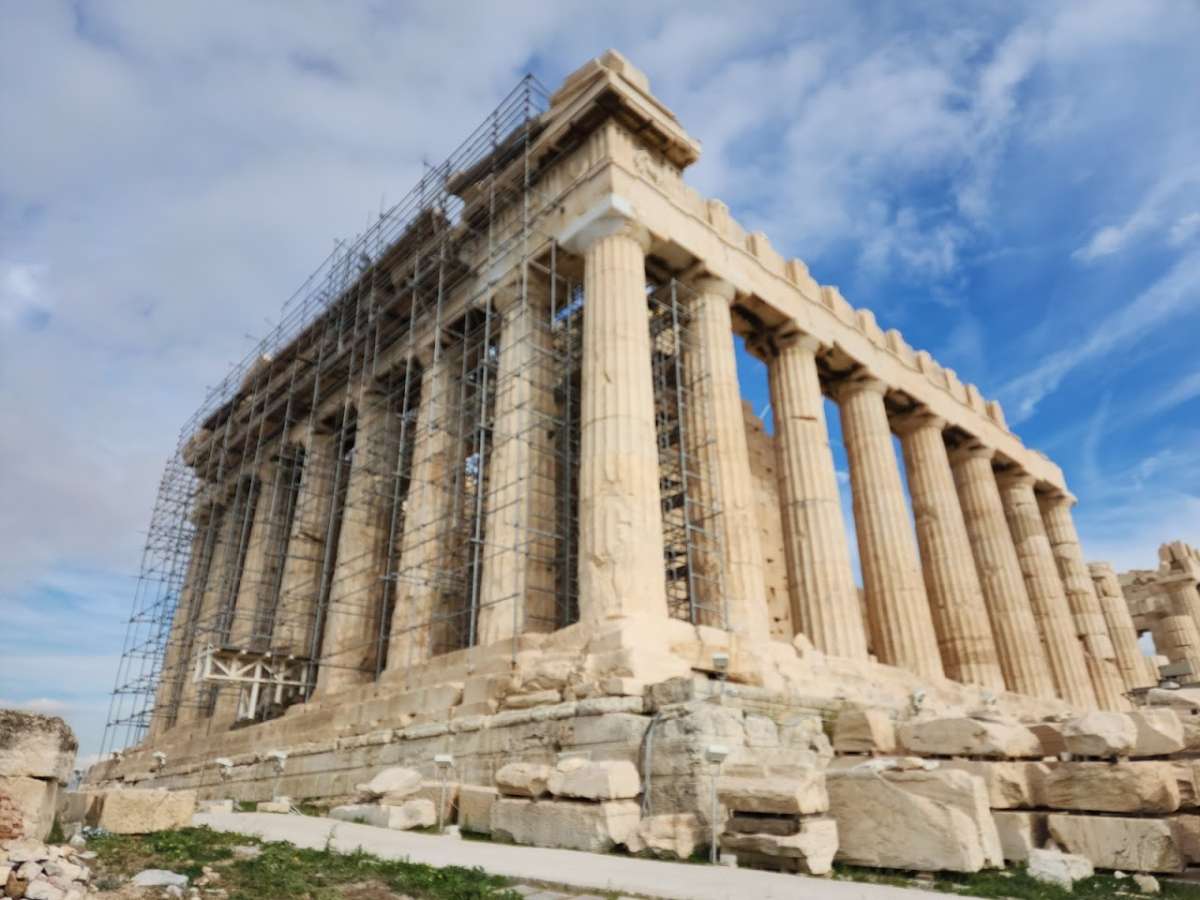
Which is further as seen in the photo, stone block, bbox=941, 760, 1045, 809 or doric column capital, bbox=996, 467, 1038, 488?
doric column capital, bbox=996, 467, 1038, 488

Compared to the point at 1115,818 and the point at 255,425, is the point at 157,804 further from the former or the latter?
the point at 255,425

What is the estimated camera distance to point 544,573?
15.2 meters

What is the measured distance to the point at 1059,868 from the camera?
6324 mm

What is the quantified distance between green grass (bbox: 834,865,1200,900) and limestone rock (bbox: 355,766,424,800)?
5955 mm

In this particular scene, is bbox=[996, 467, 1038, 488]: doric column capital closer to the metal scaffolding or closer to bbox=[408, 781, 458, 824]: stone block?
the metal scaffolding

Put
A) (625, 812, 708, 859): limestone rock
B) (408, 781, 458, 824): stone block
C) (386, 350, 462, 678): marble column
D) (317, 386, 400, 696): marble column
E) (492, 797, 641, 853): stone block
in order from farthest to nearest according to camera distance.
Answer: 1. (317, 386, 400, 696): marble column
2. (386, 350, 462, 678): marble column
3. (408, 781, 458, 824): stone block
4. (492, 797, 641, 853): stone block
5. (625, 812, 708, 859): limestone rock

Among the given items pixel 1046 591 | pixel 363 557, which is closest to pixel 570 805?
pixel 363 557

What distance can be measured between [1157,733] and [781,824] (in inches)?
154

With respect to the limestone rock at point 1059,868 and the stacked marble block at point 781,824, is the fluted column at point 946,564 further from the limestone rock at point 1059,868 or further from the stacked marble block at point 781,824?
the stacked marble block at point 781,824

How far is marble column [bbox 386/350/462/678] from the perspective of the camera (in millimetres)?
16531

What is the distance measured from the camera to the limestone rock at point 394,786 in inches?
406

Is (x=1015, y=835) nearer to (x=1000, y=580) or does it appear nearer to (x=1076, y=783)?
(x=1076, y=783)

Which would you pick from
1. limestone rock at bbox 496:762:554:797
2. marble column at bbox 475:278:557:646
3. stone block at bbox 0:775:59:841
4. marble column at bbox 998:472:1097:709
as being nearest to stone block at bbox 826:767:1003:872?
limestone rock at bbox 496:762:554:797

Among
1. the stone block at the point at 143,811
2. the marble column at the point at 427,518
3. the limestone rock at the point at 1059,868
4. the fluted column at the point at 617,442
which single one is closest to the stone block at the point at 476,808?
the stone block at the point at 143,811
